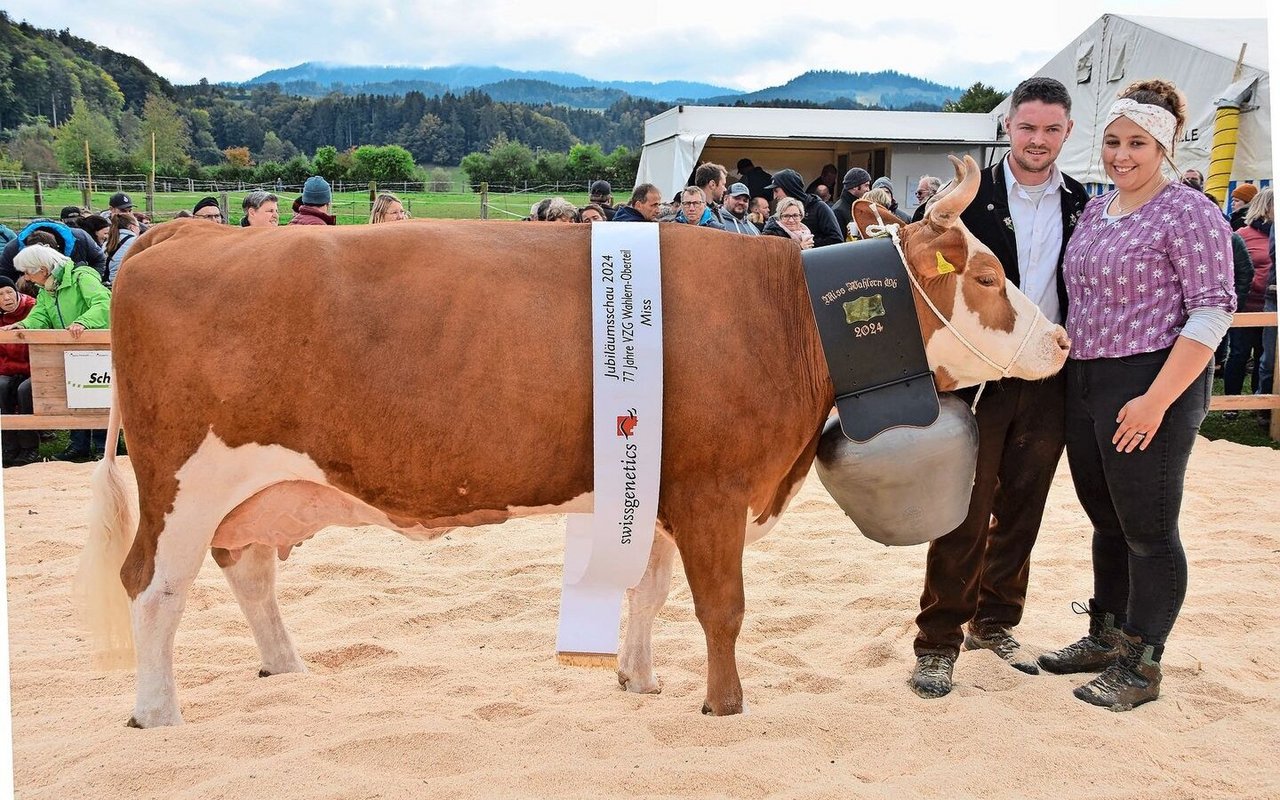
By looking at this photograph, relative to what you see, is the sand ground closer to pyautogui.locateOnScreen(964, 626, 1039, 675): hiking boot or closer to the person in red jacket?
pyautogui.locateOnScreen(964, 626, 1039, 675): hiking boot

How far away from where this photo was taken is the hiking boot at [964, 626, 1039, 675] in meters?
4.29

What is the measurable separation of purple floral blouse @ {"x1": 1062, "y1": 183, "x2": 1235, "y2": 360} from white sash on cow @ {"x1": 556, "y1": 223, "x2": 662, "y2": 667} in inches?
65.0

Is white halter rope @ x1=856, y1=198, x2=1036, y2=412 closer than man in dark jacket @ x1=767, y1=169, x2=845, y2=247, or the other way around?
white halter rope @ x1=856, y1=198, x2=1036, y2=412

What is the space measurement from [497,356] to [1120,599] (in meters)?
2.81

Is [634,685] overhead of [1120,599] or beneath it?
beneath

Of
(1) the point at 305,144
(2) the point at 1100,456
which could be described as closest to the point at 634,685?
(2) the point at 1100,456

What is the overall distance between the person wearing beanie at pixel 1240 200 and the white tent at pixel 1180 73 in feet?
0.89

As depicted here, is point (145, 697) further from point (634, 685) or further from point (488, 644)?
point (634, 685)

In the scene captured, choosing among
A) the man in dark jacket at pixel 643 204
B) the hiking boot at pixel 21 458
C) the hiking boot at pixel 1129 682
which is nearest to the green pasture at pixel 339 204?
the hiking boot at pixel 21 458

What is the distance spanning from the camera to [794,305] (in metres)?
3.68

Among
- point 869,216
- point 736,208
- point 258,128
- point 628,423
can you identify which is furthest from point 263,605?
point 258,128

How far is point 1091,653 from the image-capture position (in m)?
4.21

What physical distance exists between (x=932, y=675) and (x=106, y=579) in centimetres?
324

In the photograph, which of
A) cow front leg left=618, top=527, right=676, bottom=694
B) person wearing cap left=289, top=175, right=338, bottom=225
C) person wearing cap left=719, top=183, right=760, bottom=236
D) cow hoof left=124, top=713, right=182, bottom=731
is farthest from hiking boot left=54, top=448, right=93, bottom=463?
cow front leg left=618, top=527, right=676, bottom=694
